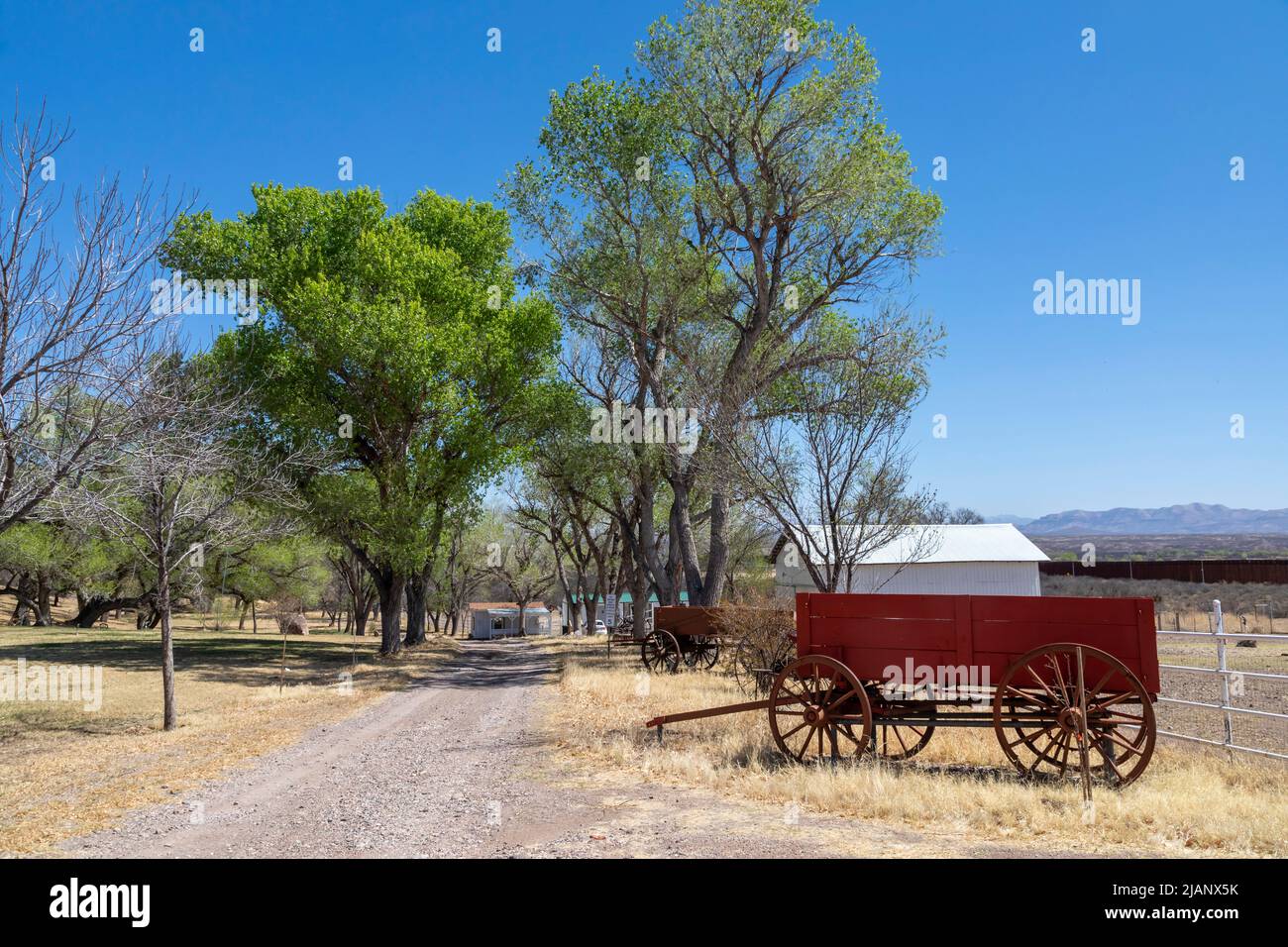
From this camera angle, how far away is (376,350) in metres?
26.4

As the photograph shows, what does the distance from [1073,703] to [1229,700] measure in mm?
2731

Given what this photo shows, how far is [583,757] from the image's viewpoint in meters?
11.7

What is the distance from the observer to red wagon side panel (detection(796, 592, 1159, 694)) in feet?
31.9

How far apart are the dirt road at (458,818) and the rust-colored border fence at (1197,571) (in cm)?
5682

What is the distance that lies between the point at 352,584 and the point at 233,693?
3214 cm

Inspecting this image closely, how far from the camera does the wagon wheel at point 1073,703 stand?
9.30m

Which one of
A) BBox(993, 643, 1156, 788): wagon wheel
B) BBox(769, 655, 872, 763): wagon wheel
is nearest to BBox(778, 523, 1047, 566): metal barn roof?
BBox(769, 655, 872, 763): wagon wheel

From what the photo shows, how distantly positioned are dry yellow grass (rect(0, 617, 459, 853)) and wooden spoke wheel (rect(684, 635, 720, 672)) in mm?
8315

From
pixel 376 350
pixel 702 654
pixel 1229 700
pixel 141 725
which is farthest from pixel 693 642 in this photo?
pixel 1229 700

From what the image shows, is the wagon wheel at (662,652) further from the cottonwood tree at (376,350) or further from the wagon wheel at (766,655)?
the cottonwood tree at (376,350)

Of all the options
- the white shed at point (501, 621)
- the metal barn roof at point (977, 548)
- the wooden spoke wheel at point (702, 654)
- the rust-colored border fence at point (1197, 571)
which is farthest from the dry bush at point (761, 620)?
the white shed at point (501, 621)

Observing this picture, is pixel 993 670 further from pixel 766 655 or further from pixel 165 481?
pixel 165 481

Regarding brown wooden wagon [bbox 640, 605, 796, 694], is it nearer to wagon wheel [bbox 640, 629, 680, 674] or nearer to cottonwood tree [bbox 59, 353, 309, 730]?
wagon wheel [bbox 640, 629, 680, 674]

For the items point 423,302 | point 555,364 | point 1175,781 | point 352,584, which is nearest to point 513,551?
point 352,584
